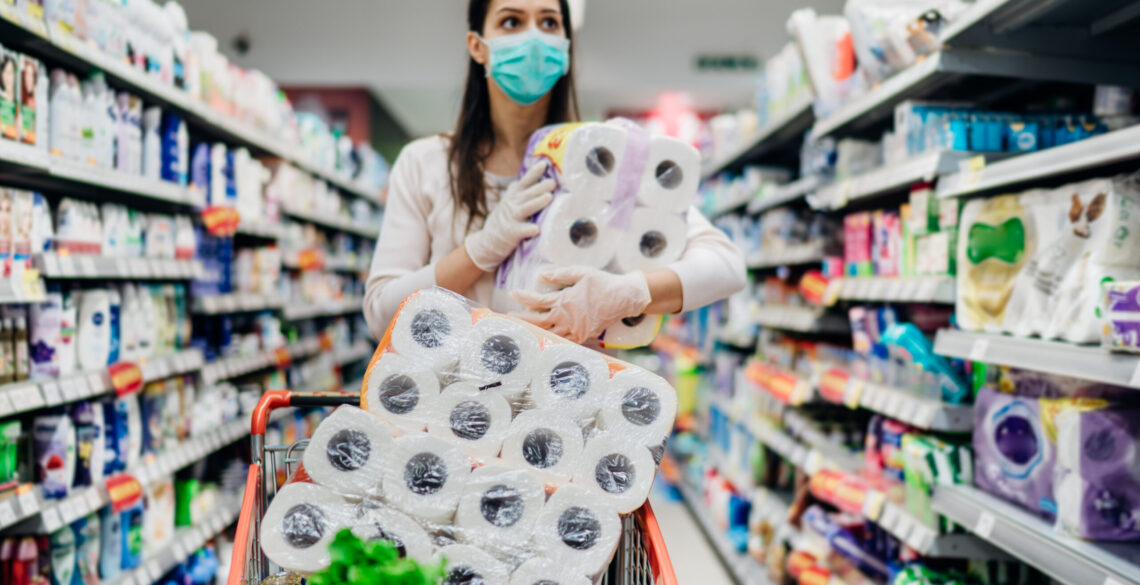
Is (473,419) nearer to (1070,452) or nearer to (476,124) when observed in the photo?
(476,124)

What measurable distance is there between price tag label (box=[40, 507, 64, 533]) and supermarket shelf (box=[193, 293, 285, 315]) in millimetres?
1283

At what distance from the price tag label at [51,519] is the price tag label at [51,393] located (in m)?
0.31

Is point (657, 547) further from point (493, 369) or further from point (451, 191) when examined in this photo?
point (451, 191)

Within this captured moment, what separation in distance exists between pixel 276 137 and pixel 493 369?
3.75 metres

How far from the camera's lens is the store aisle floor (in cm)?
407

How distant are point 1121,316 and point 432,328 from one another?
1.30 metres

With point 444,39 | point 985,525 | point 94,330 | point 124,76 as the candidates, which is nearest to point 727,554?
point 985,525

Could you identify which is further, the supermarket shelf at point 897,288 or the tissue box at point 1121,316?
the supermarket shelf at point 897,288

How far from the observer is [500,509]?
3.65ft

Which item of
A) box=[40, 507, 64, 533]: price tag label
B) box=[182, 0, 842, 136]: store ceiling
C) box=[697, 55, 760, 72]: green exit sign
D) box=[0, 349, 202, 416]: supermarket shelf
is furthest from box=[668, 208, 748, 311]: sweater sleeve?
box=[697, 55, 760, 72]: green exit sign

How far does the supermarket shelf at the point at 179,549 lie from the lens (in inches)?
105

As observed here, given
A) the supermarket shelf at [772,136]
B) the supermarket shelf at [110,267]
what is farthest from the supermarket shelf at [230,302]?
the supermarket shelf at [772,136]

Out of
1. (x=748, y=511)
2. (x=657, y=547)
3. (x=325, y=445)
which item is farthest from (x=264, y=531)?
(x=748, y=511)

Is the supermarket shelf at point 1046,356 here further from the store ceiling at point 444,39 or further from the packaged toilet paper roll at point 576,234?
the store ceiling at point 444,39
